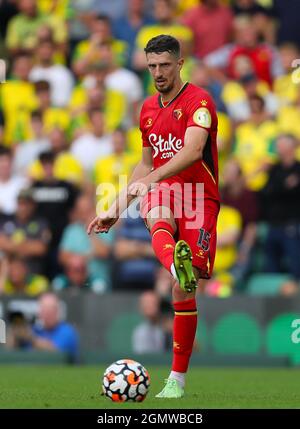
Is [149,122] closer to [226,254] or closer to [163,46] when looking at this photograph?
[163,46]

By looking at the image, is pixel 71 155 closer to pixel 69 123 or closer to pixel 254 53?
pixel 69 123

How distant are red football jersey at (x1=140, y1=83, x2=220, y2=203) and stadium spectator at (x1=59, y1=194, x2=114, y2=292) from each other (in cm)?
615

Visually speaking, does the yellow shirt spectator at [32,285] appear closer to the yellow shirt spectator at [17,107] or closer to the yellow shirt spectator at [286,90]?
the yellow shirt spectator at [17,107]

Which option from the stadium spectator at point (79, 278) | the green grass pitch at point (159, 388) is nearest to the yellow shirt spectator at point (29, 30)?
the stadium spectator at point (79, 278)

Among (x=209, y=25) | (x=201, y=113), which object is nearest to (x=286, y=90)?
(x=209, y=25)

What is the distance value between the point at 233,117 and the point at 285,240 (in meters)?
2.90

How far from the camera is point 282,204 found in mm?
15258

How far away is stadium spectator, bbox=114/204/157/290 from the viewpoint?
49.6 ft

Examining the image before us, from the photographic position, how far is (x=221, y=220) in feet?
50.4

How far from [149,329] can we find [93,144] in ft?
12.0

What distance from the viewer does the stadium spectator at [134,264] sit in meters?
15.1

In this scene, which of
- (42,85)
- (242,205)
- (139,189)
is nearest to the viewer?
(139,189)
